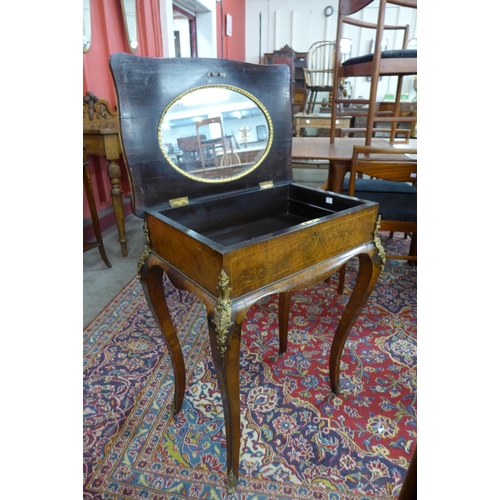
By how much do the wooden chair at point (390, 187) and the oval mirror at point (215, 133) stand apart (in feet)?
2.70

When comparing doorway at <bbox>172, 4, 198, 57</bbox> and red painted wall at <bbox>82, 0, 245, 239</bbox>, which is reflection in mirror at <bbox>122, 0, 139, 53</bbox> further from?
doorway at <bbox>172, 4, 198, 57</bbox>

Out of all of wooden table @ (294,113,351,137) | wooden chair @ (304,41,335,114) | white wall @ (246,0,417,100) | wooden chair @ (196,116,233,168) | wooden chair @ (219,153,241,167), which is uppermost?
white wall @ (246,0,417,100)

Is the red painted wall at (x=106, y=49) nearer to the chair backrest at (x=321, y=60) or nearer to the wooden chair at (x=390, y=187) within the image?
the wooden chair at (x=390, y=187)

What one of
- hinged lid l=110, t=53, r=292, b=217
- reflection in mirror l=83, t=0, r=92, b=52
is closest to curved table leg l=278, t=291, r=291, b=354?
hinged lid l=110, t=53, r=292, b=217

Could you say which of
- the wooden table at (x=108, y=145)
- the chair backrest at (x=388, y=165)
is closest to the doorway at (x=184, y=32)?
the wooden table at (x=108, y=145)

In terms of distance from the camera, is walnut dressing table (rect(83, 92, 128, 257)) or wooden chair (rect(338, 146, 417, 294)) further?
walnut dressing table (rect(83, 92, 128, 257))

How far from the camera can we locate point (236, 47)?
7.38 metres

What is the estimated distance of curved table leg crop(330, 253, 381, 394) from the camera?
1.21 m

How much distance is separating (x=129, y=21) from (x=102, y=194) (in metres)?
1.66

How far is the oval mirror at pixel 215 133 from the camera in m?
1.03

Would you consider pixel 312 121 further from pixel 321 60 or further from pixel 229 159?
pixel 229 159

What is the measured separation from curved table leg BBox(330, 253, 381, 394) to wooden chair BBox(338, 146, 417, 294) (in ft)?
2.57

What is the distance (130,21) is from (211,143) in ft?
9.78

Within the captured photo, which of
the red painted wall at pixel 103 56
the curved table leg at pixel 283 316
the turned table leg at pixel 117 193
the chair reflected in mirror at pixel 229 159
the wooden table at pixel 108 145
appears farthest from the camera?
the red painted wall at pixel 103 56
